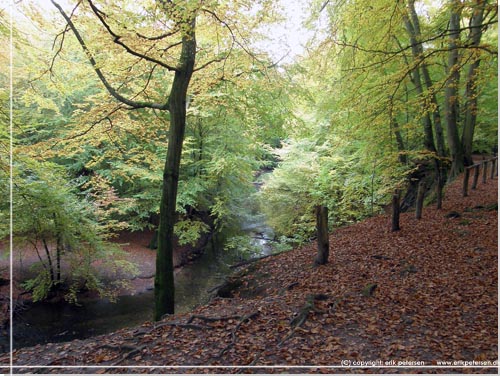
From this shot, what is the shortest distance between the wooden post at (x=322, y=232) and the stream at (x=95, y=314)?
219cm

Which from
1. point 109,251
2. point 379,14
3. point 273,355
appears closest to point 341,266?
point 273,355

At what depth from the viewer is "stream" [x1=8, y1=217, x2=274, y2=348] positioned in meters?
6.34

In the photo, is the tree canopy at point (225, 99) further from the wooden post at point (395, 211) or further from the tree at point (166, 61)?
the wooden post at point (395, 211)

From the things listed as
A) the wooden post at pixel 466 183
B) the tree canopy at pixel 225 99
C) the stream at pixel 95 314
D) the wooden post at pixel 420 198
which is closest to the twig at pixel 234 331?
the tree canopy at pixel 225 99

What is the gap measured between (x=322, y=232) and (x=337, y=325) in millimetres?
2068

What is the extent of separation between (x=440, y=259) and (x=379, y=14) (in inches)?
161

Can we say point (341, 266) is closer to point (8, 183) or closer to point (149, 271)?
point (8, 183)

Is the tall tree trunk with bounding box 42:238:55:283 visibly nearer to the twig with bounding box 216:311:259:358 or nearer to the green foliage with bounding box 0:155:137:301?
the green foliage with bounding box 0:155:137:301

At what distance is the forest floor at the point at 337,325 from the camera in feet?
9.16

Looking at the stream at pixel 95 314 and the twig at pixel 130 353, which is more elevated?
the twig at pixel 130 353

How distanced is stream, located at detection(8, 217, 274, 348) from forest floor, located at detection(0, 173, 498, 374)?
208 cm

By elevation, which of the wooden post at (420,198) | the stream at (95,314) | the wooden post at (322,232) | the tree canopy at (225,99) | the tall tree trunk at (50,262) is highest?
the tree canopy at (225,99)

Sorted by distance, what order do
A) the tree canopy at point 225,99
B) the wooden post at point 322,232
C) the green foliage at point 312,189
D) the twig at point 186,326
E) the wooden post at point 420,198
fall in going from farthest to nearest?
the green foliage at point 312,189 < the wooden post at point 420,198 < the wooden post at point 322,232 < the tree canopy at point 225,99 < the twig at point 186,326

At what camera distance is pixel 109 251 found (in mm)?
7684
